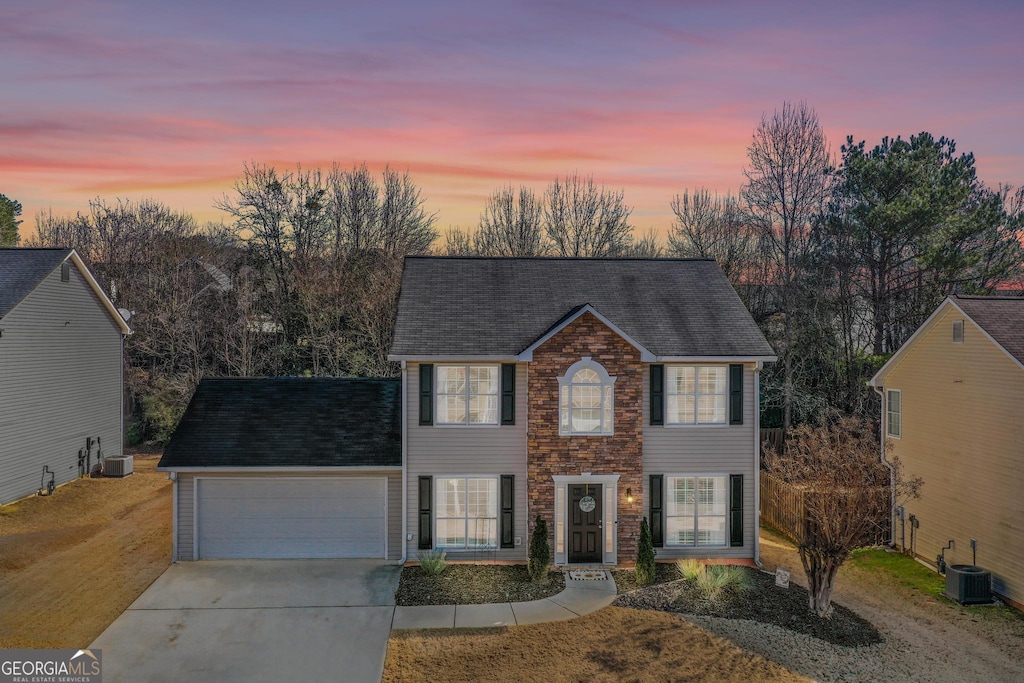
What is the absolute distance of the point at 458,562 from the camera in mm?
14766

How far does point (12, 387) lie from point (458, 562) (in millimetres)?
15087

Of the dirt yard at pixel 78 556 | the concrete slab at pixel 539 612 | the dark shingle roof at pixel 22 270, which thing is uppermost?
the dark shingle roof at pixel 22 270

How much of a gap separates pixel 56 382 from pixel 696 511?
68.6ft

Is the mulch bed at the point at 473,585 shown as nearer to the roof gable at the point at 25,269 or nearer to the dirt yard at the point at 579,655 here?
the dirt yard at the point at 579,655

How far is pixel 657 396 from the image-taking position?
592 inches

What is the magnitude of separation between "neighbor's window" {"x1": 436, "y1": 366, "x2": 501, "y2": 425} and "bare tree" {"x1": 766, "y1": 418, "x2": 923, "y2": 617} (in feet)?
23.5

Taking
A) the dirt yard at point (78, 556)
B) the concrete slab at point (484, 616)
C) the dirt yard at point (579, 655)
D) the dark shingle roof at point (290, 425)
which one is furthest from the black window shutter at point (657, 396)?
the dirt yard at point (78, 556)

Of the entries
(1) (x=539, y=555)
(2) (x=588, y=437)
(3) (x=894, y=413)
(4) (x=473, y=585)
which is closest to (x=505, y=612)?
(4) (x=473, y=585)

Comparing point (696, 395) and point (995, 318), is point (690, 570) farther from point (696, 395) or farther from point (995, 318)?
point (995, 318)

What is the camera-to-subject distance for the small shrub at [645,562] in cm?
1359

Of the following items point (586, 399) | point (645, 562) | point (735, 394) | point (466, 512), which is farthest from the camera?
point (735, 394)

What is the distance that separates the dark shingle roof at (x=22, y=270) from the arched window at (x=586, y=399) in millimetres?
17284

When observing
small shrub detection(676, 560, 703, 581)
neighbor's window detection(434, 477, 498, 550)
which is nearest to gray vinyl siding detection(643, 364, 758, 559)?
small shrub detection(676, 560, 703, 581)

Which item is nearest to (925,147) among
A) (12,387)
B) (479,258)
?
(479,258)
